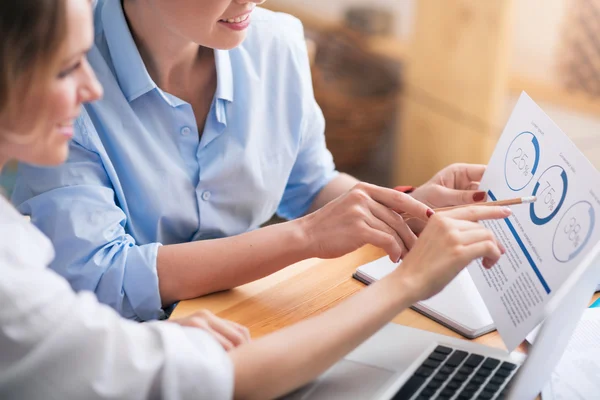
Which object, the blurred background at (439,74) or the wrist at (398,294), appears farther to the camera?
the blurred background at (439,74)

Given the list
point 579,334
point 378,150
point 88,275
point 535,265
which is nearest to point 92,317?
point 88,275

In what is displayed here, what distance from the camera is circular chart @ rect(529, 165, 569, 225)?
0.93m

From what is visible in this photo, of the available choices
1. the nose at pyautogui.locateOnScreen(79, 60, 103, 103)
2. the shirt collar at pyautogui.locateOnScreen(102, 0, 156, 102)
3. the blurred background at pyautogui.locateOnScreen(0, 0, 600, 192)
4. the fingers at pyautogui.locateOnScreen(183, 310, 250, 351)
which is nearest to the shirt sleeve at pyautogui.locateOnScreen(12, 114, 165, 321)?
the shirt collar at pyautogui.locateOnScreen(102, 0, 156, 102)

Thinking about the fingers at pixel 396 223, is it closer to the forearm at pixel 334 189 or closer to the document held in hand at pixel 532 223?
the document held in hand at pixel 532 223

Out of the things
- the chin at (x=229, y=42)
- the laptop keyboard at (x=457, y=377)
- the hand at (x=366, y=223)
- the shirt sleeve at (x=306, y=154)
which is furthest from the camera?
the shirt sleeve at (x=306, y=154)

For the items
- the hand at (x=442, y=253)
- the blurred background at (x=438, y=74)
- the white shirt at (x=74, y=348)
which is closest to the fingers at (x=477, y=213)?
the hand at (x=442, y=253)

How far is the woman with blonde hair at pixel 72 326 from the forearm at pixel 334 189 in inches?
23.5

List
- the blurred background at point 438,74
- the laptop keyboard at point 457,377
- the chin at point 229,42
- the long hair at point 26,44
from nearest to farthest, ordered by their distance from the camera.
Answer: the long hair at point 26,44, the laptop keyboard at point 457,377, the chin at point 229,42, the blurred background at point 438,74

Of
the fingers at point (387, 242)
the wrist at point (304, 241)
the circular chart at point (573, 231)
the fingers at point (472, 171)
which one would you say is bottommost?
the wrist at point (304, 241)

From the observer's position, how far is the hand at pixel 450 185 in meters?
1.23

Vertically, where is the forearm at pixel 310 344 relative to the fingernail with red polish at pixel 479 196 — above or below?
below

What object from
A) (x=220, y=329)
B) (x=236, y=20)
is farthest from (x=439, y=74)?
(x=220, y=329)

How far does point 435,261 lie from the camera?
911 mm

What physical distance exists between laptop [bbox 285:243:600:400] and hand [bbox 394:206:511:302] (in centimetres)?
8
